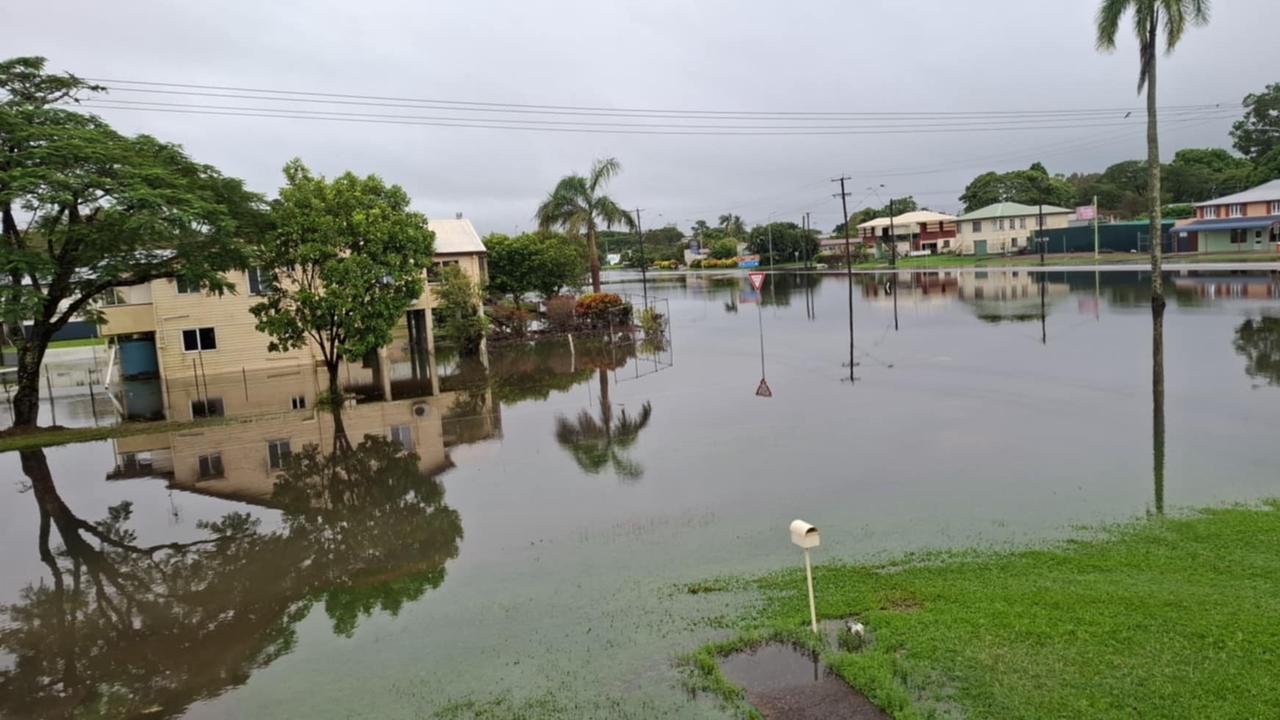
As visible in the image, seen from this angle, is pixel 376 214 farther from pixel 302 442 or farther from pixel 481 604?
pixel 481 604

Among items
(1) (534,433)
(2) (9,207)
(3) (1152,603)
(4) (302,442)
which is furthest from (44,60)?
(3) (1152,603)

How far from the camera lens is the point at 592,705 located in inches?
309

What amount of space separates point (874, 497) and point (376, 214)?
18.4m

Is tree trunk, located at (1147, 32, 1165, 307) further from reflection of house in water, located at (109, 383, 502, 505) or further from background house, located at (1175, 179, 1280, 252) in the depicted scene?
background house, located at (1175, 179, 1280, 252)

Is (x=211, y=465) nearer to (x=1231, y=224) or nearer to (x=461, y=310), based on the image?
(x=461, y=310)

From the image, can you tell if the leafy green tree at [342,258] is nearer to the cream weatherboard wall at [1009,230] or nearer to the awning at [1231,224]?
the awning at [1231,224]

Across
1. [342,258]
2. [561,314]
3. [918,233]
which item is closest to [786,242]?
[918,233]

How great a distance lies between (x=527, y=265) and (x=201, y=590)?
120 feet

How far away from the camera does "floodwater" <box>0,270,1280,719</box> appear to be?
29.7ft

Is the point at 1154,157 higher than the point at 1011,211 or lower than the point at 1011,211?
lower

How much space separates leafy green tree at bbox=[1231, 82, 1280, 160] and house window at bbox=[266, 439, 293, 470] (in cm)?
11310

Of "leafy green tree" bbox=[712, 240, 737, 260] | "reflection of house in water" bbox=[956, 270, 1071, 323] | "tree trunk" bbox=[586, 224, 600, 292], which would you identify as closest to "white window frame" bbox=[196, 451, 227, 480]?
"reflection of house in water" bbox=[956, 270, 1071, 323]

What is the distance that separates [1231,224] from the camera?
66.9m

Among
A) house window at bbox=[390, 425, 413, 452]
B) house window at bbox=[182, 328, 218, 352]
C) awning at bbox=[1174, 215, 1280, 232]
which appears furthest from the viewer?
awning at bbox=[1174, 215, 1280, 232]
